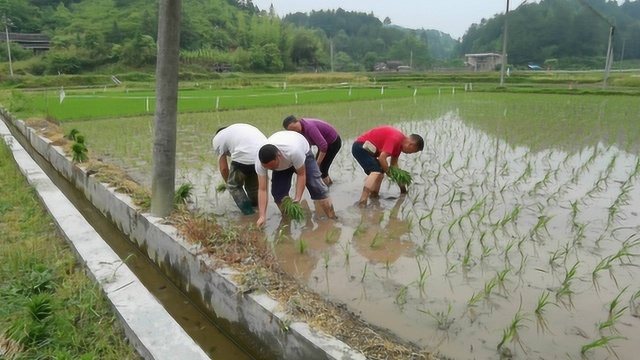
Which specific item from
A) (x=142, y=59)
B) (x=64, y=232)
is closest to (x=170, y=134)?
(x=64, y=232)

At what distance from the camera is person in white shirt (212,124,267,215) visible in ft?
15.0

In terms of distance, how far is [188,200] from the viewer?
16.5 feet

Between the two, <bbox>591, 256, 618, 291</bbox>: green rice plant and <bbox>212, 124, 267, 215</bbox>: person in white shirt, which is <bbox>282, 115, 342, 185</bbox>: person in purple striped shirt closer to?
<bbox>212, 124, 267, 215</bbox>: person in white shirt

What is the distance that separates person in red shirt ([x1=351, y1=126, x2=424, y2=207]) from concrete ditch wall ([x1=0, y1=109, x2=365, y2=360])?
2245mm

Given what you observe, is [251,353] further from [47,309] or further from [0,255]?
[0,255]

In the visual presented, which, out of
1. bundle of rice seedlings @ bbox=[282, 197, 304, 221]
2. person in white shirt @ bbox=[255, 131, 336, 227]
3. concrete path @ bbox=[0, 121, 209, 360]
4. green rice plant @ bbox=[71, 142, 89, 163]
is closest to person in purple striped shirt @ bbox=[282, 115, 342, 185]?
person in white shirt @ bbox=[255, 131, 336, 227]

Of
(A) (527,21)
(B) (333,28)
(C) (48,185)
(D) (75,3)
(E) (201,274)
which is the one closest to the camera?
(E) (201,274)

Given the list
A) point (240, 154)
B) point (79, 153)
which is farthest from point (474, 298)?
point (79, 153)

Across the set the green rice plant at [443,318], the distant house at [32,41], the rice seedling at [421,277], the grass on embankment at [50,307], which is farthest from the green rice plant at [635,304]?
the distant house at [32,41]

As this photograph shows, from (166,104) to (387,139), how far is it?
2.34 m

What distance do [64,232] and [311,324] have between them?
7.81ft

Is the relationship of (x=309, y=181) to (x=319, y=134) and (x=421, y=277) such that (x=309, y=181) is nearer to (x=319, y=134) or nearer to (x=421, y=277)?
(x=319, y=134)

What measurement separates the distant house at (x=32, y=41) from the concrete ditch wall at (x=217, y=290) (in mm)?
48269

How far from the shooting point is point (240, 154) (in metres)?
4.56
